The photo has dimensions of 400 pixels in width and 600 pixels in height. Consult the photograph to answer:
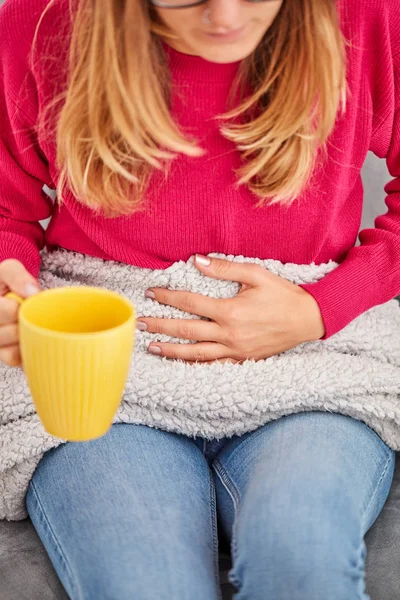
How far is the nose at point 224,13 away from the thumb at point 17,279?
325 mm

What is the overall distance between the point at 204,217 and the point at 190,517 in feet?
1.19

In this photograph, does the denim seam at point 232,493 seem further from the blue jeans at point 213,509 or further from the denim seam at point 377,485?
the denim seam at point 377,485

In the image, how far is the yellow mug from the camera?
68 cm

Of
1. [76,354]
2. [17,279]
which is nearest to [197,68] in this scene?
[17,279]

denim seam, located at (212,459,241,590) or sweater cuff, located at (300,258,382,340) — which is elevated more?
sweater cuff, located at (300,258,382,340)

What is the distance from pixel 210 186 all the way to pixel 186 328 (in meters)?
0.18

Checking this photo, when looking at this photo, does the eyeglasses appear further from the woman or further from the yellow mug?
the yellow mug

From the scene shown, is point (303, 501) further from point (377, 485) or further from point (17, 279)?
point (17, 279)

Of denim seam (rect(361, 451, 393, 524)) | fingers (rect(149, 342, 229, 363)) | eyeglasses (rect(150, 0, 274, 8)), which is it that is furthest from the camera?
fingers (rect(149, 342, 229, 363))

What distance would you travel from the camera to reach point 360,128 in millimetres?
1025

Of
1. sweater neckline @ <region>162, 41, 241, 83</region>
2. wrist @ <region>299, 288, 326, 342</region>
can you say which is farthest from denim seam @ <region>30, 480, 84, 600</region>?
sweater neckline @ <region>162, 41, 241, 83</region>

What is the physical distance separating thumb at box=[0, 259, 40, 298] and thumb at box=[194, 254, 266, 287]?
23 centimetres

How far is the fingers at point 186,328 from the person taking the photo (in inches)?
39.8

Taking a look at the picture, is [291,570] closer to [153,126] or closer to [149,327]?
[149,327]
